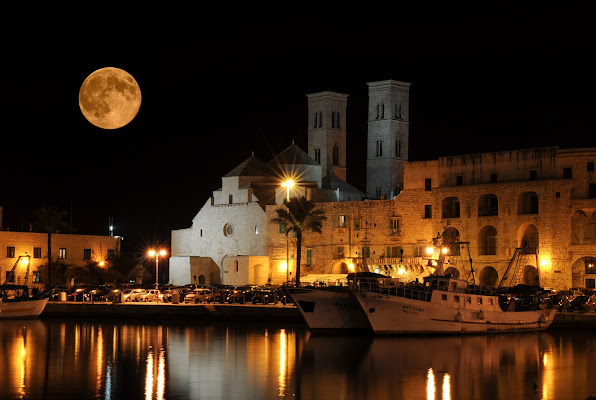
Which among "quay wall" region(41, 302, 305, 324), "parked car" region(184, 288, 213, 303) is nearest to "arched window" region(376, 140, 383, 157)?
"parked car" region(184, 288, 213, 303)

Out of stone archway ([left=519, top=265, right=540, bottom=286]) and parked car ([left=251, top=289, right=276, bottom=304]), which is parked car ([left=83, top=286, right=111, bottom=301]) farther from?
stone archway ([left=519, top=265, right=540, bottom=286])

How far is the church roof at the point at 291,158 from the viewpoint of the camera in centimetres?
8512

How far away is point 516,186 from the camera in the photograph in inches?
2566

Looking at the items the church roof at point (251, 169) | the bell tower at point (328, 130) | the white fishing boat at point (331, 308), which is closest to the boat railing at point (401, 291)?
the white fishing boat at point (331, 308)

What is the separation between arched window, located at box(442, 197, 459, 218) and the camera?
229ft

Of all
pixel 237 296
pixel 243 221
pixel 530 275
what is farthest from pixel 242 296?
pixel 243 221

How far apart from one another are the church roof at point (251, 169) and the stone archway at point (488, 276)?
22.2m

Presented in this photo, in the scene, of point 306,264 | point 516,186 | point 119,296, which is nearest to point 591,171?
point 516,186

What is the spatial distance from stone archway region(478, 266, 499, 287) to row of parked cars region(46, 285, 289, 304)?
1263 centimetres

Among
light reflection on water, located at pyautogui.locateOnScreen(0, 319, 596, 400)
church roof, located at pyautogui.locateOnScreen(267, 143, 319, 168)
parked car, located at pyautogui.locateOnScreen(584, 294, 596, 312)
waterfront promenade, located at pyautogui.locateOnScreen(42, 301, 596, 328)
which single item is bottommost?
light reflection on water, located at pyautogui.locateOnScreen(0, 319, 596, 400)

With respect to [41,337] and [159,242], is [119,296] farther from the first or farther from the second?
[159,242]

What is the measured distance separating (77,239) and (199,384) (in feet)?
170

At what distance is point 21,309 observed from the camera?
60.6 meters

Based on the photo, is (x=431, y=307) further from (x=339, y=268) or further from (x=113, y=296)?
(x=339, y=268)
